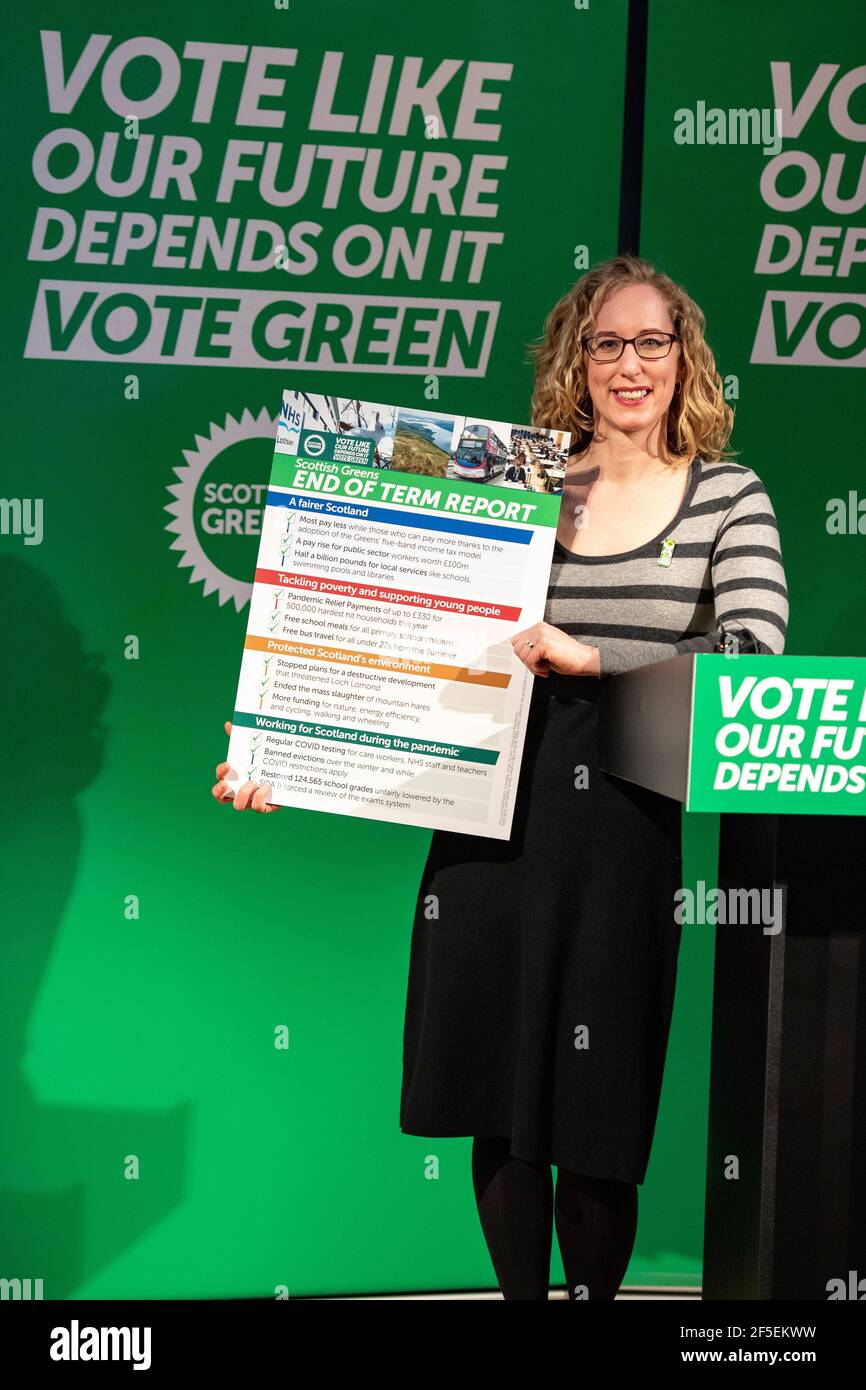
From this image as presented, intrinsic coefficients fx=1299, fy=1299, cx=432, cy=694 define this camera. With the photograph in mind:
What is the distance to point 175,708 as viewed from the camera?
2.67 metres

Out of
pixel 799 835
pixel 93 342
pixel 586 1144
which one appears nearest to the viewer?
pixel 799 835

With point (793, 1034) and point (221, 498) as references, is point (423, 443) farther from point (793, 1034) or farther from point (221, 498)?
point (221, 498)

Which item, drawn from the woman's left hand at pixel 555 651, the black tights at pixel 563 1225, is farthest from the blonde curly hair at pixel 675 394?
the black tights at pixel 563 1225

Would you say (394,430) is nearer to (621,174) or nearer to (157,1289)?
(621,174)

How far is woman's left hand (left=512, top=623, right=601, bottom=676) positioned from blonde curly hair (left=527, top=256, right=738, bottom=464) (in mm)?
324

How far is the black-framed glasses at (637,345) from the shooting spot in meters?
1.73

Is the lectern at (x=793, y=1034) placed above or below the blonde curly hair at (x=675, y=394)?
below

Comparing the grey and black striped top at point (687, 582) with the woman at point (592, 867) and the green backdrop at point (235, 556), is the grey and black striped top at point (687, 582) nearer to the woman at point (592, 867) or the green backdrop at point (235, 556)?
the woman at point (592, 867)

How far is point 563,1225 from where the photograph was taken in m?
1.72

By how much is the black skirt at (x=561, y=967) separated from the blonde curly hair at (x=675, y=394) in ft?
1.22
